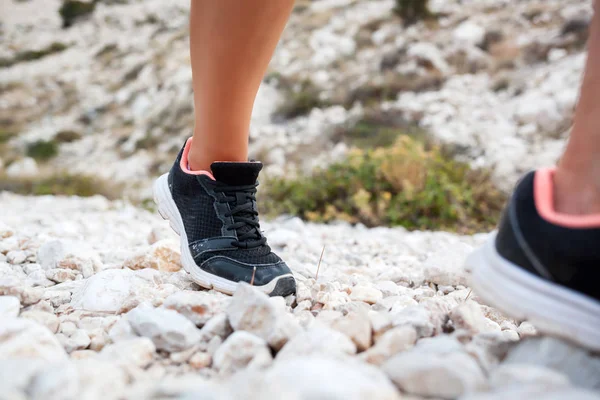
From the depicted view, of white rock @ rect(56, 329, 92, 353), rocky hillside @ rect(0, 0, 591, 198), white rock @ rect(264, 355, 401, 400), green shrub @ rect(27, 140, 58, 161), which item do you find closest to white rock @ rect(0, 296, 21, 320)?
white rock @ rect(56, 329, 92, 353)

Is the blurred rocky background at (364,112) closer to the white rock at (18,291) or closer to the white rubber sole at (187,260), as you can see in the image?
the white rubber sole at (187,260)

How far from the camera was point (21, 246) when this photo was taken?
1.79 m

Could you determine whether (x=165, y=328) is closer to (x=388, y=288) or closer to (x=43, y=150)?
(x=388, y=288)

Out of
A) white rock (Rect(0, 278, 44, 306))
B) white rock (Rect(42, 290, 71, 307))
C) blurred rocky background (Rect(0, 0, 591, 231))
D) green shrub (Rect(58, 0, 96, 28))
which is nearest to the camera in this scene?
white rock (Rect(0, 278, 44, 306))

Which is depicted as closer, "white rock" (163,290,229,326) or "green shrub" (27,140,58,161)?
"white rock" (163,290,229,326)

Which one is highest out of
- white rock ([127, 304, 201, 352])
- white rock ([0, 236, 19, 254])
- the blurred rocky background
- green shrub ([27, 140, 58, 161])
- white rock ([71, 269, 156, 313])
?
white rock ([127, 304, 201, 352])

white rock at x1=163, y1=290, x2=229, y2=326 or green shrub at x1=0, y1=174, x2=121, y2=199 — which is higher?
white rock at x1=163, y1=290, x2=229, y2=326

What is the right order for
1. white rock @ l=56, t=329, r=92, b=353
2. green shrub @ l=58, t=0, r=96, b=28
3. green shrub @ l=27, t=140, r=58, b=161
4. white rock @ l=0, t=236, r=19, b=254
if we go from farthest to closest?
green shrub @ l=58, t=0, r=96, b=28, green shrub @ l=27, t=140, r=58, b=161, white rock @ l=0, t=236, r=19, b=254, white rock @ l=56, t=329, r=92, b=353

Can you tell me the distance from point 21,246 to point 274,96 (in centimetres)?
643

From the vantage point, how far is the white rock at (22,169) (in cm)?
716

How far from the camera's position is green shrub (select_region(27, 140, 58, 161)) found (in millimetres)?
8695

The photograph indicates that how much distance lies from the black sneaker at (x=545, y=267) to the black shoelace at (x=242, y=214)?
0.66m

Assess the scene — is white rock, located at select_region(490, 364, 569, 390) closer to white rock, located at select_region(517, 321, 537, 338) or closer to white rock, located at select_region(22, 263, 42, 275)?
white rock, located at select_region(517, 321, 537, 338)

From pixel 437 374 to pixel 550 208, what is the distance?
1.23ft
